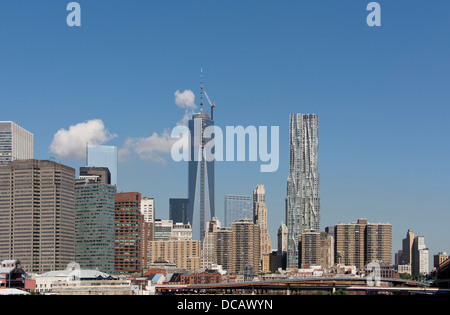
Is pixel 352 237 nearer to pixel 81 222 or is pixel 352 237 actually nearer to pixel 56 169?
pixel 81 222

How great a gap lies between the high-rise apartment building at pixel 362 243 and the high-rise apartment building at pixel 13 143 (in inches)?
2396

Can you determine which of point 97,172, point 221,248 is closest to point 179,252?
point 221,248

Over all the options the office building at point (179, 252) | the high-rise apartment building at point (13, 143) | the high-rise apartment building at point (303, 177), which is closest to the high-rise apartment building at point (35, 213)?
the high-rise apartment building at point (13, 143)

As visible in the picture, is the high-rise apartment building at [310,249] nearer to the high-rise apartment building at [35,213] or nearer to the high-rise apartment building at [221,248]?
the high-rise apartment building at [221,248]

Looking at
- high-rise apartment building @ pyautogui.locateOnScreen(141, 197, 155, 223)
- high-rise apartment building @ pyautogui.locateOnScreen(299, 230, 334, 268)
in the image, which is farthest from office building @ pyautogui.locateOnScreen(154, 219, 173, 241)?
high-rise apartment building @ pyautogui.locateOnScreen(299, 230, 334, 268)

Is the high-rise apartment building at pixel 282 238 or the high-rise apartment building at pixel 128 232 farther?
the high-rise apartment building at pixel 282 238

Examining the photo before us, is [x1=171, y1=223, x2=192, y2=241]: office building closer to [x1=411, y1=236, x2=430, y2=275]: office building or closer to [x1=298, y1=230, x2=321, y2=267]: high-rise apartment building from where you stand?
[x1=298, y1=230, x2=321, y2=267]: high-rise apartment building

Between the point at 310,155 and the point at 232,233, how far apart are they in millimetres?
55762

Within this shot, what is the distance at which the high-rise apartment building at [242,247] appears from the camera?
13700 cm

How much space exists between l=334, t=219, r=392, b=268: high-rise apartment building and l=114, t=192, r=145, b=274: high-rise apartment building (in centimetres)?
3945

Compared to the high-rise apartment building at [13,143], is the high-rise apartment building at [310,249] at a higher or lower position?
lower

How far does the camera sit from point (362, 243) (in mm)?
136500
